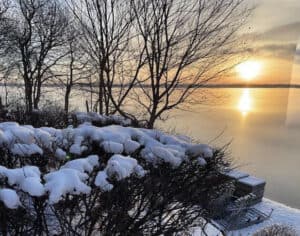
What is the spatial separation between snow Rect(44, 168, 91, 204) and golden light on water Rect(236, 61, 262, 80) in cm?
792

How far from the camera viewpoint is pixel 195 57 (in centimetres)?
950

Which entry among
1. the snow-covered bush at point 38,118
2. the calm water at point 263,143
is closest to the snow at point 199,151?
the snow-covered bush at point 38,118

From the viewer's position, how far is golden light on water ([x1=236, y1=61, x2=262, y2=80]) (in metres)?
10.1

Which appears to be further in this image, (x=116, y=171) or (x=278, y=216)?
(x=278, y=216)

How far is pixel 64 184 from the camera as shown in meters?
2.61

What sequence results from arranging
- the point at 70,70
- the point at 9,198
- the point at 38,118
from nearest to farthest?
the point at 9,198 → the point at 38,118 → the point at 70,70

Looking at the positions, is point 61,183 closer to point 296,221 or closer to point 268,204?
point 296,221

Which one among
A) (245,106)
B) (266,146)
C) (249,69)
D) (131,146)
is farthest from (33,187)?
(245,106)

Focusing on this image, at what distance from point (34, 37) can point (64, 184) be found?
1454cm

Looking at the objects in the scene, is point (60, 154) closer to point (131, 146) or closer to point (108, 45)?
point (131, 146)

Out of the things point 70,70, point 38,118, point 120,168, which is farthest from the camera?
point 70,70

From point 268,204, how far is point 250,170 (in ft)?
25.3

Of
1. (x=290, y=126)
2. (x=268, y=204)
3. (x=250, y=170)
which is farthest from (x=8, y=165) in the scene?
(x=290, y=126)

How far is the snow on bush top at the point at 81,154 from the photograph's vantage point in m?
2.65
